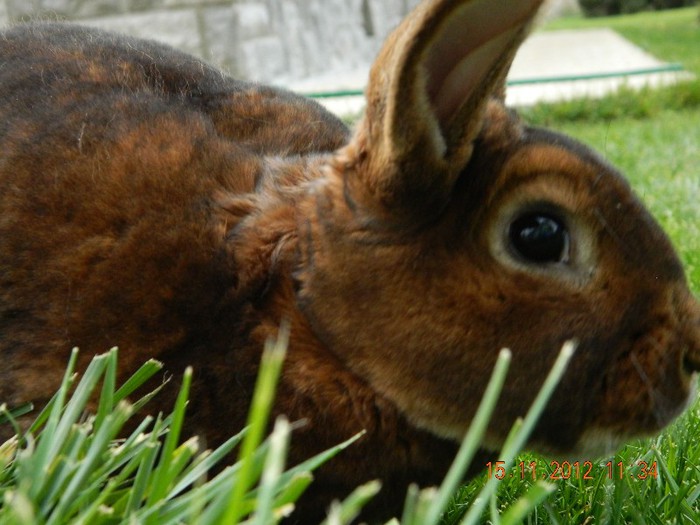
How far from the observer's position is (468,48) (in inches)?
50.6

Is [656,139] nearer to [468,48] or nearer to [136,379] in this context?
[468,48]

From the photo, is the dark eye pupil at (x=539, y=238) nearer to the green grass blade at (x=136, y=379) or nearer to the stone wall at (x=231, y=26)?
the green grass blade at (x=136, y=379)

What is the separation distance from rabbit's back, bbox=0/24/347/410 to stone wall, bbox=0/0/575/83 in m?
3.86

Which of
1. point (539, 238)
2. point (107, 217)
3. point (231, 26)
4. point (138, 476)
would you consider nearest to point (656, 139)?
point (231, 26)

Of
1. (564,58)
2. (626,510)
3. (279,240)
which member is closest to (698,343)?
(626,510)

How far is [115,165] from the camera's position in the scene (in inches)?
59.3

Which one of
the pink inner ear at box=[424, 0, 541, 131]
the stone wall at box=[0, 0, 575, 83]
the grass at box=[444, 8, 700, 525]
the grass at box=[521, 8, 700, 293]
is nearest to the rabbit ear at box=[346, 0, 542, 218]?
the pink inner ear at box=[424, 0, 541, 131]

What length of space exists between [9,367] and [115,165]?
1.08ft

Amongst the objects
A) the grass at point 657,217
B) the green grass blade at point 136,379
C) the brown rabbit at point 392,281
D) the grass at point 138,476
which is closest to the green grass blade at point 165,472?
the grass at point 138,476

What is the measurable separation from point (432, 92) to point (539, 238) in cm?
24

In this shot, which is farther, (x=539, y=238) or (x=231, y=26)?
(x=231, y=26)

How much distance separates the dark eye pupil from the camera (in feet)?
4.44
